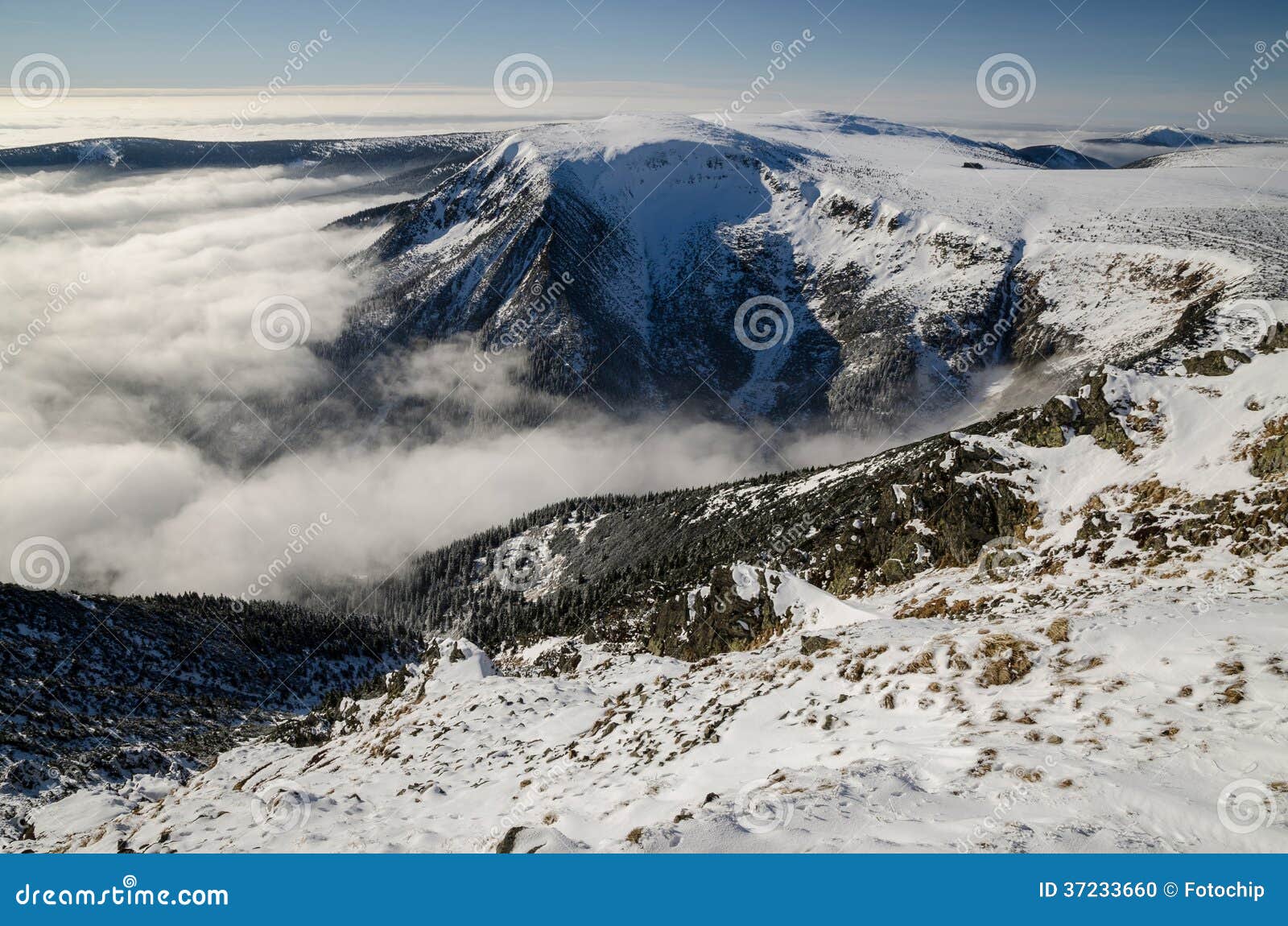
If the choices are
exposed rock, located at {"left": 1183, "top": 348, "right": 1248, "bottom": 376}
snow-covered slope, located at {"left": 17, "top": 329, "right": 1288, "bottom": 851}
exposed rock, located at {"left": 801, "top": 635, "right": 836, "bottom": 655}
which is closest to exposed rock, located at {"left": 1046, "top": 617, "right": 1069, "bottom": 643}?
snow-covered slope, located at {"left": 17, "top": 329, "right": 1288, "bottom": 851}

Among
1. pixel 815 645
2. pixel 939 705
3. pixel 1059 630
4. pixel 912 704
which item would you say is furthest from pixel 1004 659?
pixel 815 645

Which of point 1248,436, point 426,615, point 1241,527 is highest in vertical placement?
point 1248,436

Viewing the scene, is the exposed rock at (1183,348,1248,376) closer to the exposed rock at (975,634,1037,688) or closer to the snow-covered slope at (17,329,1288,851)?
the snow-covered slope at (17,329,1288,851)

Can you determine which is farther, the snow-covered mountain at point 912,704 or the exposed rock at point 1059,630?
the exposed rock at point 1059,630

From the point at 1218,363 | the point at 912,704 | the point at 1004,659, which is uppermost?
the point at 1218,363

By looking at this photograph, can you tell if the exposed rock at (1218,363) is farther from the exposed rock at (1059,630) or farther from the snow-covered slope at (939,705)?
the exposed rock at (1059,630)

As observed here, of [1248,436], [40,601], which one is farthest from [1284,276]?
[40,601]

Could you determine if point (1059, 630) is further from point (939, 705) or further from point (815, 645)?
point (815, 645)

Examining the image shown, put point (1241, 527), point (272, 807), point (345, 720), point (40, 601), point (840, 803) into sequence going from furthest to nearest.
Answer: point (40, 601), point (345, 720), point (272, 807), point (1241, 527), point (840, 803)

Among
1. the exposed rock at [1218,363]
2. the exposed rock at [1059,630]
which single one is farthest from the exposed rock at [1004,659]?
the exposed rock at [1218,363]

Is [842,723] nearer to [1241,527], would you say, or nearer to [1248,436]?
[1241,527]

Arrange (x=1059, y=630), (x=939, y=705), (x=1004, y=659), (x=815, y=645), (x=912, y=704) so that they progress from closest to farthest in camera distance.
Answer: (x=939, y=705) → (x=912, y=704) → (x=1004, y=659) → (x=1059, y=630) → (x=815, y=645)
